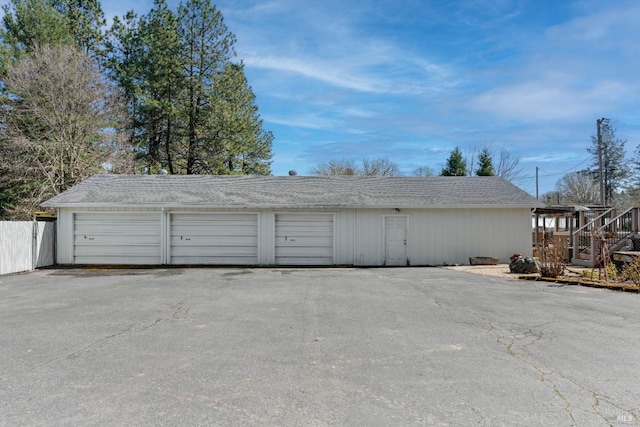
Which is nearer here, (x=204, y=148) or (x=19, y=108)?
(x=19, y=108)

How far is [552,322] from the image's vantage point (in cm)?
666

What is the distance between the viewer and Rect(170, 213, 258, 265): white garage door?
15.9m

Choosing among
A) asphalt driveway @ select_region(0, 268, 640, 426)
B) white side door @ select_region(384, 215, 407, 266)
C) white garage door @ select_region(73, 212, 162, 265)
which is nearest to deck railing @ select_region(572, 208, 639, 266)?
asphalt driveway @ select_region(0, 268, 640, 426)

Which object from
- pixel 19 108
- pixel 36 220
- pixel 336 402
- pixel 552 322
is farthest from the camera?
pixel 19 108

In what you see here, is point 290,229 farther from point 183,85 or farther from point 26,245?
point 183,85

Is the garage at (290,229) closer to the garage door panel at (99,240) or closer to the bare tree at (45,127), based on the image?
the garage door panel at (99,240)

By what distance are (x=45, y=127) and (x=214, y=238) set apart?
38.9 feet

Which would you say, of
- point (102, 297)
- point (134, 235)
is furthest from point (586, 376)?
point (134, 235)

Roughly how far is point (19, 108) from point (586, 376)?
963 inches

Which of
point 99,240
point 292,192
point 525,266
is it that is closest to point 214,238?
point 292,192

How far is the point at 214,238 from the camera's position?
1597 centimetres

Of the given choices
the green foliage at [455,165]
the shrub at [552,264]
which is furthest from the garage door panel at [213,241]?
the green foliage at [455,165]

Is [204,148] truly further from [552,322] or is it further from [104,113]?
[552,322]

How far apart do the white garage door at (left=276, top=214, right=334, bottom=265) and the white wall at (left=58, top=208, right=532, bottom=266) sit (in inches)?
10.8
